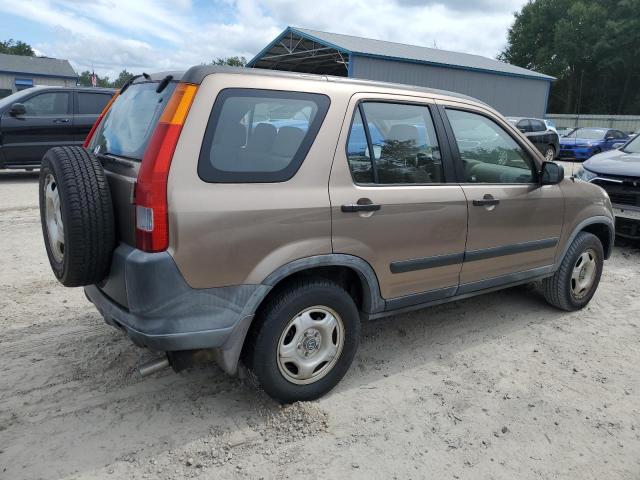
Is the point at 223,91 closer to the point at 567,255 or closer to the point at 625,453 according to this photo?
the point at 625,453

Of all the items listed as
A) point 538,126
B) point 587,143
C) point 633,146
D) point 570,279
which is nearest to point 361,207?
point 570,279

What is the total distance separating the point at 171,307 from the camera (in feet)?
7.93

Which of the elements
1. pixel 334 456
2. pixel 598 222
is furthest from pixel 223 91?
pixel 598 222

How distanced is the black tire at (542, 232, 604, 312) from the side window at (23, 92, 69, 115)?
9815 millimetres

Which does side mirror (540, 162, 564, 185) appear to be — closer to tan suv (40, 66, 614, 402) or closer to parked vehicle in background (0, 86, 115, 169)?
tan suv (40, 66, 614, 402)

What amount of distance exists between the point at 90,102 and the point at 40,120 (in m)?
1.07

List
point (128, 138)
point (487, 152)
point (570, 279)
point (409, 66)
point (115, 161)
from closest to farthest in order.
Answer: point (115, 161), point (128, 138), point (487, 152), point (570, 279), point (409, 66)

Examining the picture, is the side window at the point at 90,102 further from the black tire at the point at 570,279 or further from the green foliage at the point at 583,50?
the green foliage at the point at 583,50

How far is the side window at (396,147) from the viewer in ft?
9.79

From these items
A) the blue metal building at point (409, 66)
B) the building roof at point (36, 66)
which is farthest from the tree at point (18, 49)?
the blue metal building at point (409, 66)

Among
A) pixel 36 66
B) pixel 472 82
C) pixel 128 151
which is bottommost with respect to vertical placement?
pixel 128 151

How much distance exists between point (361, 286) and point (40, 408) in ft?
6.45

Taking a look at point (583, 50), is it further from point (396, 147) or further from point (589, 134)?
point (396, 147)

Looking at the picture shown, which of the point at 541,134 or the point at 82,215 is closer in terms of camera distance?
the point at 82,215
